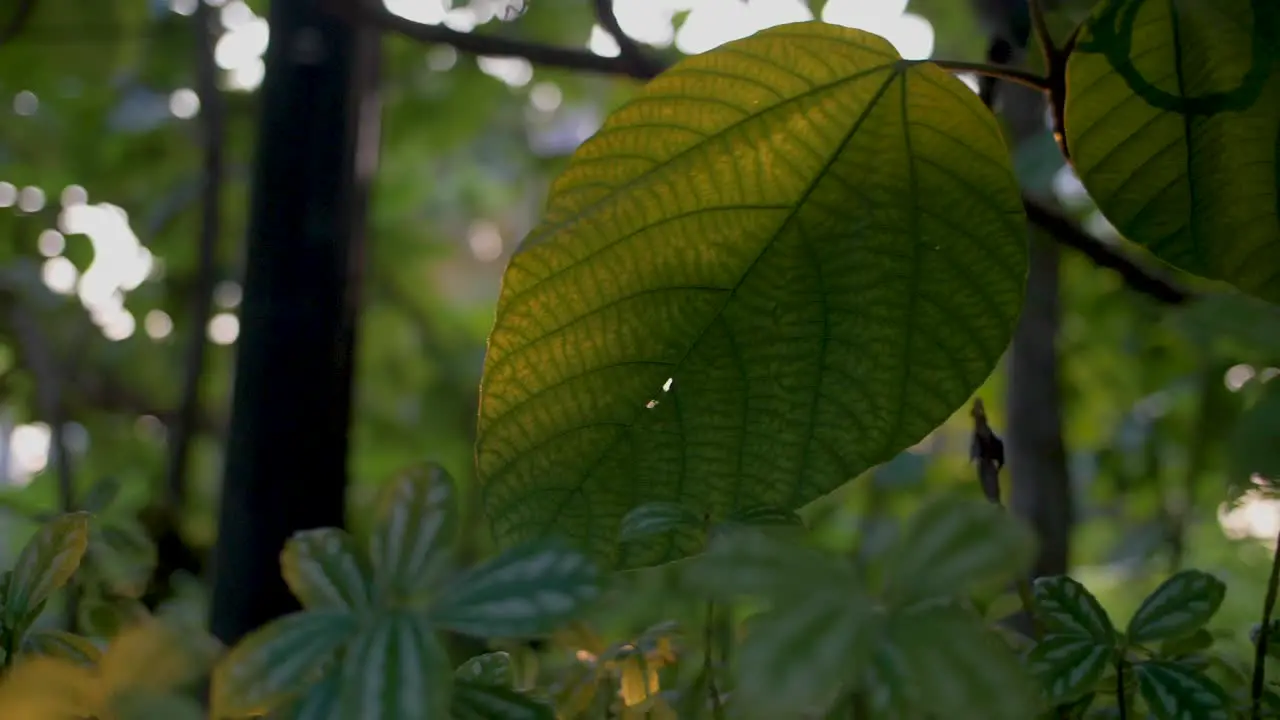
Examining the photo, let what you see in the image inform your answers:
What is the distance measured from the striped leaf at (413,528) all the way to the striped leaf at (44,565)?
12cm

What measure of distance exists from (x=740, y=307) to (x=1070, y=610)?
141 millimetres

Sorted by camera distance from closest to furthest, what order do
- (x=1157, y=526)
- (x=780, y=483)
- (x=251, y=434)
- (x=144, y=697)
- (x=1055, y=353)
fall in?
1. (x=144, y=697)
2. (x=780, y=483)
3. (x=251, y=434)
4. (x=1055, y=353)
5. (x=1157, y=526)

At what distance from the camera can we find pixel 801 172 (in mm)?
375

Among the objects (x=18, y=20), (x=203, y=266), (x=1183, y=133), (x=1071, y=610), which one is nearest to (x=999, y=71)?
(x=1183, y=133)

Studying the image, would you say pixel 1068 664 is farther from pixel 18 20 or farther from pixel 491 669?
pixel 18 20

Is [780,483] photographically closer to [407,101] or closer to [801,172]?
[801,172]

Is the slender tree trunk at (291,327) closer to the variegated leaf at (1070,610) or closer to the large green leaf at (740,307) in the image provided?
the large green leaf at (740,307)

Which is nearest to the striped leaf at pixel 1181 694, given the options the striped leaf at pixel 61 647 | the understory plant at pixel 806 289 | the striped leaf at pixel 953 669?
the understory plant at pixel 806 289

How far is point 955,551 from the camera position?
20cm

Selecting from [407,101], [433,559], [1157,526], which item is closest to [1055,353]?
[1157,526]

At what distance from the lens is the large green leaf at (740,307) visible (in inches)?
13.9

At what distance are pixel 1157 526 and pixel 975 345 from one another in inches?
36.3

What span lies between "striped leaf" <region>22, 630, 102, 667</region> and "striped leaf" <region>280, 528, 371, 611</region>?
0.10 metres

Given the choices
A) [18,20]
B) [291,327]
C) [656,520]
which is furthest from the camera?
[18,20]
